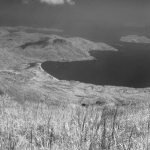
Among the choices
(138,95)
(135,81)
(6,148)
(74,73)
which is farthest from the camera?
(74,73)

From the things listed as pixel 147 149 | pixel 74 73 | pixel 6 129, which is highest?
pixel 147 149

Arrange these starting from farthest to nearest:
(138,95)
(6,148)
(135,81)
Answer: (135,81) → (138,95) → (6,148)

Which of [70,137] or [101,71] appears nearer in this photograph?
[70,137]

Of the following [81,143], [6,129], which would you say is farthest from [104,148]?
[6,129]

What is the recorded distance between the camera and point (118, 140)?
5469mm

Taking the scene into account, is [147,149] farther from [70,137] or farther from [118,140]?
[70,137]

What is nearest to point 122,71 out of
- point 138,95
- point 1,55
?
point 138,95

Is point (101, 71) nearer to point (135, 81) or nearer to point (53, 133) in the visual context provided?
point (135, 81)

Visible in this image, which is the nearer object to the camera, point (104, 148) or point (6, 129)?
point (104, 148)

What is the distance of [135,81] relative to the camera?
144m

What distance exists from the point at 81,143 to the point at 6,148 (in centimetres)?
165

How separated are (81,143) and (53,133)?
3.66 feet

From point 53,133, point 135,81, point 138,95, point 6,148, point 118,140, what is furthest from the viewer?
point 135,81

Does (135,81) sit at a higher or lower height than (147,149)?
lower
